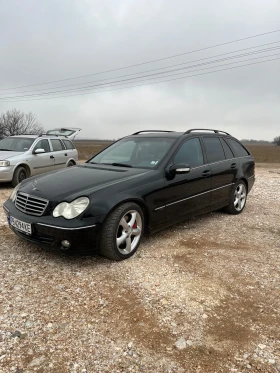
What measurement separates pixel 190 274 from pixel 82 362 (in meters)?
1.62

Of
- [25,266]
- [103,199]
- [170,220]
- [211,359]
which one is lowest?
[211,359]

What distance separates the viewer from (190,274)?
3.41 meters

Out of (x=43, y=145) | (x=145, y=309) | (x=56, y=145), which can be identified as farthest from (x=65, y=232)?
(x=56, y=145)

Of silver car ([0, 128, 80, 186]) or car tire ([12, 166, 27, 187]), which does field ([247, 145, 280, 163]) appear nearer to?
silver car ([0, 128, 80, 186])

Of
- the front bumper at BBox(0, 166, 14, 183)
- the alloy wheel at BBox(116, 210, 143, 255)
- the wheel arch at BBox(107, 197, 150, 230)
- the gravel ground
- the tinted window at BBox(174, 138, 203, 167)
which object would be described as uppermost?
the tinted window at BBox(174, 138, 203, 167)

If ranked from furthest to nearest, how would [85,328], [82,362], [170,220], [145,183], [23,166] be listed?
[23,166] → [170,220] → [145,183] → [85,328] → [82,362]

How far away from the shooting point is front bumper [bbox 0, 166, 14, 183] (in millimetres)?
8219

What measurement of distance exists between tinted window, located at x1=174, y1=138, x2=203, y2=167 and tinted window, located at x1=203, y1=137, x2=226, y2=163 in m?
0.24

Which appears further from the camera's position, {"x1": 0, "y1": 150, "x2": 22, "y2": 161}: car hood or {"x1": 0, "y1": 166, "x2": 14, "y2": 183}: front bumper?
{"x1": 0, "y1": 150, "x2": 22, "y2": 161}: car hood

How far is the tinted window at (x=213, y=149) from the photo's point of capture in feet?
17.3

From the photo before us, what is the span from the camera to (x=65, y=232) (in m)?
3.27

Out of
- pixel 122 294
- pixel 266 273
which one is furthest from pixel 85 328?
pixel 266 273

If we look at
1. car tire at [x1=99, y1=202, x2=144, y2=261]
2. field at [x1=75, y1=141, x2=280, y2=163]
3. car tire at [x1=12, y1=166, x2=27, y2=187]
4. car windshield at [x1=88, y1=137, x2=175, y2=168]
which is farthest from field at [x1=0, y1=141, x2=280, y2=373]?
field at [x1=75, y1=141, x2=280, y2=163]

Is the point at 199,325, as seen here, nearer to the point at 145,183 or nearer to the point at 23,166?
the point at 145,183
